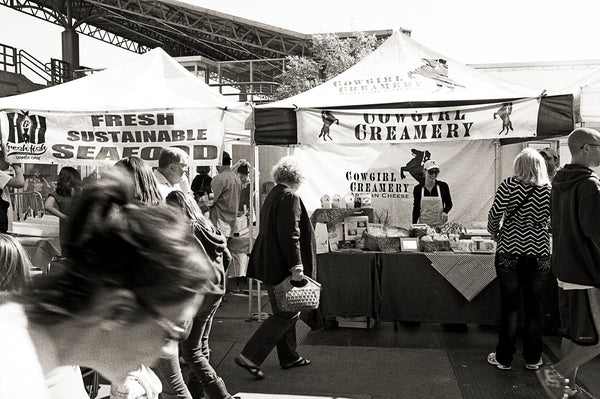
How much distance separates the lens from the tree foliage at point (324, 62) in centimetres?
2284

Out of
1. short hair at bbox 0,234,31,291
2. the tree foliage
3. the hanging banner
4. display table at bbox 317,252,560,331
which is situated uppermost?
the tree foliage

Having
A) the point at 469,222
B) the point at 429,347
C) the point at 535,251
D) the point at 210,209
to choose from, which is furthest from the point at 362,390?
the point at 469,222

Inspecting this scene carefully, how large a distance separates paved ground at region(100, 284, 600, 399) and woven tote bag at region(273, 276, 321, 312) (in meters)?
0.64

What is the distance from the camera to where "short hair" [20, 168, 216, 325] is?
2.91 feet

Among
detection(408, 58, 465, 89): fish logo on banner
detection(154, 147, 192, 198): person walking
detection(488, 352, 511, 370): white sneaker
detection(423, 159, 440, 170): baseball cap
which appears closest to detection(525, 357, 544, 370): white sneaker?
detection(488, 352, 511, 370): white sneaker

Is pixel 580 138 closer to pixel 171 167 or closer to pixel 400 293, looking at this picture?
pixel 400 293

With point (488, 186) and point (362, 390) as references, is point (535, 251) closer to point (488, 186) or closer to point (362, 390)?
point (362, 390)

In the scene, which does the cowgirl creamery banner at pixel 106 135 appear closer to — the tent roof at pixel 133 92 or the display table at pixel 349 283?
the tent roof at pixel 133 92

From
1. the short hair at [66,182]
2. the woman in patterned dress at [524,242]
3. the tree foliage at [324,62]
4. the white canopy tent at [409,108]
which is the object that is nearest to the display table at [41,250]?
the short hair at [66,182]

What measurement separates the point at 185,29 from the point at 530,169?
24.3m

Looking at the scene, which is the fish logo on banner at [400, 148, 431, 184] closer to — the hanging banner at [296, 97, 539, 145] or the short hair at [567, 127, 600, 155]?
the hanging banner at [296, 97, 539, 145]

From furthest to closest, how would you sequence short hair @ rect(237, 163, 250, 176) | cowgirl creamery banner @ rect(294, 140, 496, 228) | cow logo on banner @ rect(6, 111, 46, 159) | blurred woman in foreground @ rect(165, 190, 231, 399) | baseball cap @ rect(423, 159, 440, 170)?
short hair @ rect(237, 163, 250, 176) < cowgirl creamery banner @ rect(294, 140, 496, 228) < baseball cap @ rect(423, 159, 440, 170) < cow logo on banner @ rect(6, 111, 46, 159) < blurred woman in foreground @ rect(165, 190, 231, 399)

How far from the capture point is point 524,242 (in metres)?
4.68

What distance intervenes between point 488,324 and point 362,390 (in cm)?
191
